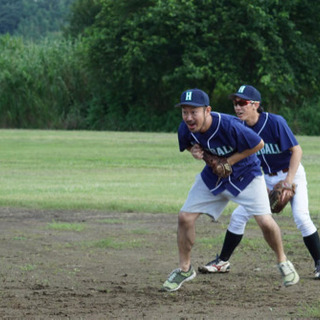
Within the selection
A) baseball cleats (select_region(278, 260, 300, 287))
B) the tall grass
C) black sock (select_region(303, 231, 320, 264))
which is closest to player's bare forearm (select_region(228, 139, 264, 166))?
baseball cleats (select_region(278, 260, 300, 287))

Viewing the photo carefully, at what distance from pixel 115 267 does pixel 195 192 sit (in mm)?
1462

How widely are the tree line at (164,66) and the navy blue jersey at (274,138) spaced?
28463 millimetres

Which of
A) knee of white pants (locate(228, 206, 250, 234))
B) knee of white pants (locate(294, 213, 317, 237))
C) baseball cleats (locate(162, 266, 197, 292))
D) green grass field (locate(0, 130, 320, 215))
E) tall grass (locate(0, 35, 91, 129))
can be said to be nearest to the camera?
baseball cleats (locate(162, 266, 197, 292))

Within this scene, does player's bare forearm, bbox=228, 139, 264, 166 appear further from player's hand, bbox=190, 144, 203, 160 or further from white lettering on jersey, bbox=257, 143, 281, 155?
white lettering on jersey, bbox=257, 143, 281, 155

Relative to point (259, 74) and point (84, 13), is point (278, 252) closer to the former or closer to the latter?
point (259, 74)

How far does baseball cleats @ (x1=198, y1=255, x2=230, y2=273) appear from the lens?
7.81m

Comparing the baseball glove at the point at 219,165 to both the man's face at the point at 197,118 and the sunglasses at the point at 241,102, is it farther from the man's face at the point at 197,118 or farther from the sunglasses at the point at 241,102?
the sunglasses at the point at 241,102

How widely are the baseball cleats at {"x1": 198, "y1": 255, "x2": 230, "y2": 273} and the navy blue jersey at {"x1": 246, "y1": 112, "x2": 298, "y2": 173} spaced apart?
1.07 m

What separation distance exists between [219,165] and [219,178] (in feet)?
0.79

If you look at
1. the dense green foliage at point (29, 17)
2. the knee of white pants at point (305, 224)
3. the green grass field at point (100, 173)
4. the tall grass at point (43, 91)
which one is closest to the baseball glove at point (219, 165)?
the knee of white pants at point (305, 224)

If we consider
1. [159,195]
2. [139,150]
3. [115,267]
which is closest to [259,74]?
[139,150]

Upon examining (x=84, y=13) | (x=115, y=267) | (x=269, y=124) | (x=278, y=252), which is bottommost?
(x=84, y=13)

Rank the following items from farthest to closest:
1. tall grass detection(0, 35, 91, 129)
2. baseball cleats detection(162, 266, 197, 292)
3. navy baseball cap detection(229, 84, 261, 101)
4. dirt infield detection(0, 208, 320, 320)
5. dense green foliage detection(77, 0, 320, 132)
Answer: tall grass detection(0, 35, 91, 129), dense green foliage detection(77, 0, 320, 132), navy baseball cap detection(229, 84, 261, 101), baseball cleats detection(162, 266, 197, 292), dirt infield detection(0, 208, 320, 320)

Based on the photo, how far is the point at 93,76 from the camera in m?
40.7
